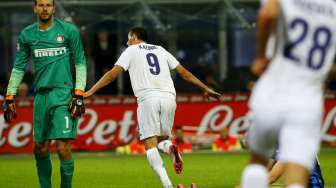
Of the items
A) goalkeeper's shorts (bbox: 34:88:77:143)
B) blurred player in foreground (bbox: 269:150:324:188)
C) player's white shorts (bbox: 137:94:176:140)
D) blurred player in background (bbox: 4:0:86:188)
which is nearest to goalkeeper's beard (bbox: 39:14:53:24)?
blurred player in background (bbox: 4:0:86:188)

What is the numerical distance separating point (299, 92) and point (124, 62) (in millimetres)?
5678

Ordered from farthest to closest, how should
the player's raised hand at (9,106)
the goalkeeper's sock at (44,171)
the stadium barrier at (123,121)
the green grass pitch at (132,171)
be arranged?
the stadium barrier at (123,121)
the green grass pitch at (132,171)
the player's raised hand at (9,106)
the goalkeeper's sock at (44,171)

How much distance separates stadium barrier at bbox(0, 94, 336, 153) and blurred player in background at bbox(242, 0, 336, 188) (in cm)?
1550

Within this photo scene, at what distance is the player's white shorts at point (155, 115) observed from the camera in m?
12.2

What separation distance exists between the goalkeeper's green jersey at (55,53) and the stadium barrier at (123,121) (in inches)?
439

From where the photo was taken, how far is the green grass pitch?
14375 mm

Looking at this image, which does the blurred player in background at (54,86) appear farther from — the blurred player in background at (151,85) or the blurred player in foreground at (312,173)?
the blurred player in foreground at (312,173)

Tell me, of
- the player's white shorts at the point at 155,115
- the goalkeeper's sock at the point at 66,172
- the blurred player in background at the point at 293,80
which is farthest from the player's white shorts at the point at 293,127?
the player's white shorts at the point at 155,115

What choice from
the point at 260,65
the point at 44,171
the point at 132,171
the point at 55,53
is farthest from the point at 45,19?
the point at 132,171

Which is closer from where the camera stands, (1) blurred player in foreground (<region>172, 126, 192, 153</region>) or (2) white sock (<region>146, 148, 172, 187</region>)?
(2) white sock (<region>146, 148, 172, 187</region>)

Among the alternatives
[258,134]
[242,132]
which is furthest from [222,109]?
[258,134]

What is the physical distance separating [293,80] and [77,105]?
14.5ft

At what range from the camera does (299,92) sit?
21.8 ft

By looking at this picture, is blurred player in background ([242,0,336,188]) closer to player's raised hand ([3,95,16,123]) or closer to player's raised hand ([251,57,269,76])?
player's raised hand ([251,57,269,76])
